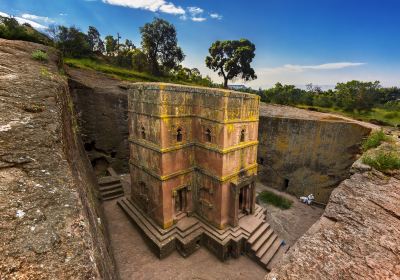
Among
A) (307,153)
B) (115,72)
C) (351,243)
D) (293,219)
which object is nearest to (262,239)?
(293,219)

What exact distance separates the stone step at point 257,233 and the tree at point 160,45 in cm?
2524

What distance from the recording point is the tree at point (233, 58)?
32.6m

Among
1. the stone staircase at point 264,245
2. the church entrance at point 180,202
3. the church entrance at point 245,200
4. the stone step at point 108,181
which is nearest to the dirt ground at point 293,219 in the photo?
the stone staircase at point 264,245

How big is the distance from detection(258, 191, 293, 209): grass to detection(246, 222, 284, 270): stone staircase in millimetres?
4048

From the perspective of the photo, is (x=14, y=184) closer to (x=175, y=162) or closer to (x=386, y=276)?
(x=386, y=276)

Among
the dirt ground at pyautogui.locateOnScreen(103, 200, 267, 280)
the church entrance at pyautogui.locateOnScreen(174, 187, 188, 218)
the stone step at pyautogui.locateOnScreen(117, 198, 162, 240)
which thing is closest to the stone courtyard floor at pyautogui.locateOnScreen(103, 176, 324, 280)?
the dirt ground at pyautogui.locateOnScreen(103, 200, 267, 280)

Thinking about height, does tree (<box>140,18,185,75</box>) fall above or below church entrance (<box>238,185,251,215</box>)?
above

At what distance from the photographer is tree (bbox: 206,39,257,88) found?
107 ft

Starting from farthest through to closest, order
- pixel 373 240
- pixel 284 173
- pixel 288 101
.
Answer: pixel 288 101
pixel 284 173
pixel 373 240

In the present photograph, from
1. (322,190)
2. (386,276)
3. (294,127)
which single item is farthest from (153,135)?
(322,190)

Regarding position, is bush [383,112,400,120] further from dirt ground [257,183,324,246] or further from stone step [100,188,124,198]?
stone step [100,188,124,198]

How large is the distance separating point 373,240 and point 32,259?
13.7 feet

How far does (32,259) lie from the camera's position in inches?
71.6

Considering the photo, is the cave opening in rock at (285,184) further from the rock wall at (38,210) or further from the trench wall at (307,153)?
the rock wall at (38,210)
